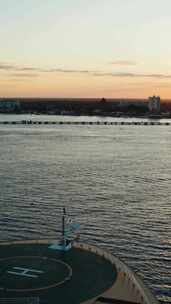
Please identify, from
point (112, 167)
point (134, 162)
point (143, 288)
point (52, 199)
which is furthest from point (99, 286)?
point (134, 162)

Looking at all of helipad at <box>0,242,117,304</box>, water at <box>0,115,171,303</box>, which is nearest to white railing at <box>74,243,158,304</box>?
helipad at <box>0,242,117,304</box>

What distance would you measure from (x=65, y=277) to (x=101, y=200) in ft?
121

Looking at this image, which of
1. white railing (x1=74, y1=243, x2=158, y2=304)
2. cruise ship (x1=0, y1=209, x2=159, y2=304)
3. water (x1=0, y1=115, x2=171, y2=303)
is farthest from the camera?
water (x1=0, y1=115, x2=171, y2=303)

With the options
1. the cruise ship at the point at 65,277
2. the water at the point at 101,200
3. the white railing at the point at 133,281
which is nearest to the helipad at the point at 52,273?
the cruise ship at the point at 65,277

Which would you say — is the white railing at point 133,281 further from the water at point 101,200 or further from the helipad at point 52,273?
the water at point 101,200

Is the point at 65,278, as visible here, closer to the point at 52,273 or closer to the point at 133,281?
the point at 52,273

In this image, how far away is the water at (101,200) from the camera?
4844cm

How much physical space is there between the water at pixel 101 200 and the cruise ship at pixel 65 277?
23.8 ft

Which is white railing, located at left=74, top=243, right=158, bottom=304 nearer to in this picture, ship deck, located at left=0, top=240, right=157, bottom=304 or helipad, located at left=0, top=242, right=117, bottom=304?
ship deck, located at left=0, top=240, right=157, bottom=304

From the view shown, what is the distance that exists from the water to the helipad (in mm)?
7793

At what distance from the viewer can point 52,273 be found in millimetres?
31578

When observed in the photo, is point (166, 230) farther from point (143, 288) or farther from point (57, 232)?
point (143, 288)

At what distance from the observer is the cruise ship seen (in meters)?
28.1

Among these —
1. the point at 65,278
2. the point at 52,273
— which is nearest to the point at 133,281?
the point at 65,278
